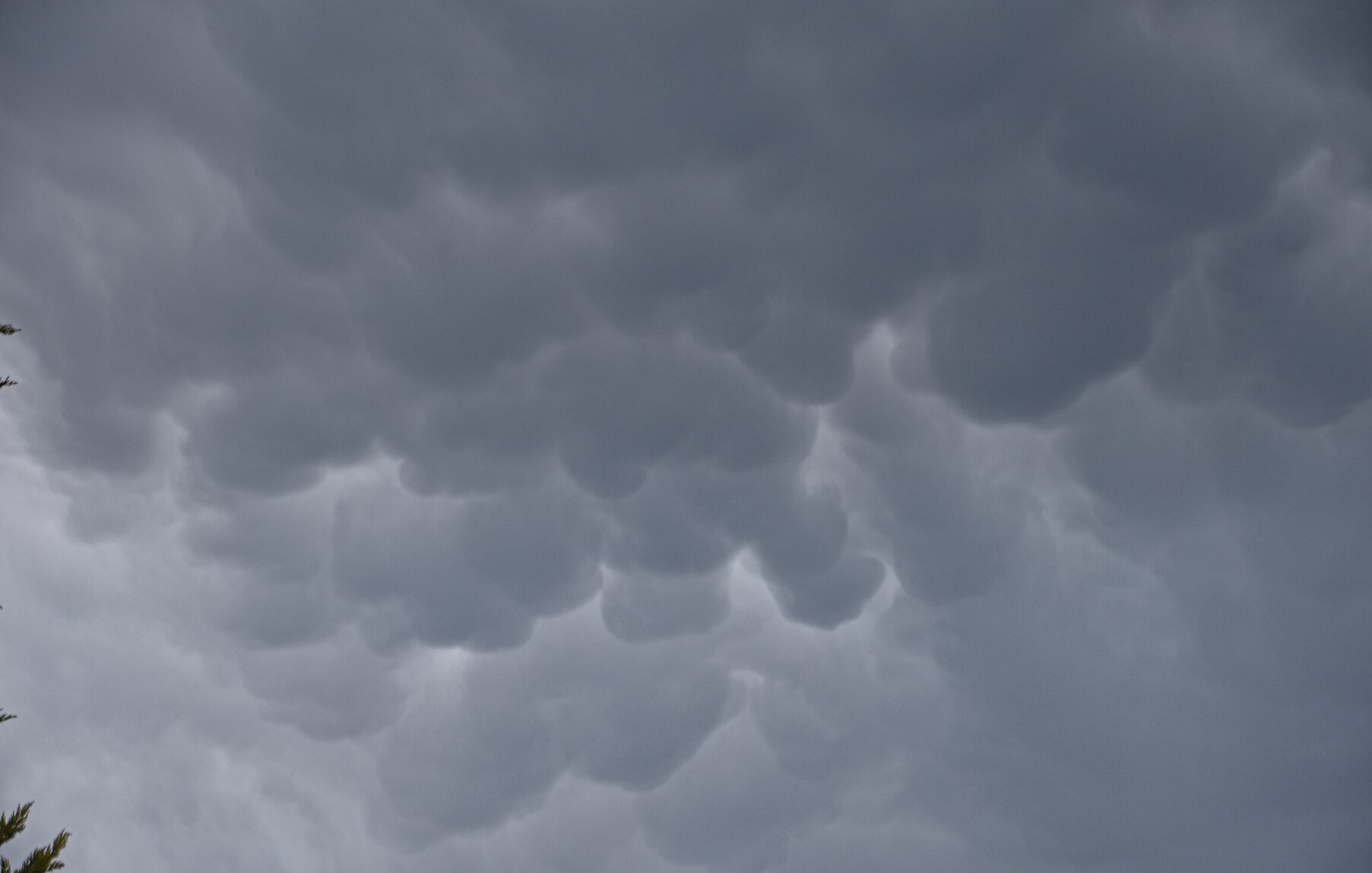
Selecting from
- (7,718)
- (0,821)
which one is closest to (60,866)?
(0,821)

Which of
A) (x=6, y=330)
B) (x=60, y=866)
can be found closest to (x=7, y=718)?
(x=60, y=866)

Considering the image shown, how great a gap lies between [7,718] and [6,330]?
35.5ft

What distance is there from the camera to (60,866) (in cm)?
3491

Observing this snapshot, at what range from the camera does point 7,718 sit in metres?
32.8

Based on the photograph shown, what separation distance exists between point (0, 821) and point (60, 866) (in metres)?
2.84

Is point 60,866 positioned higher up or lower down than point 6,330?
lower down

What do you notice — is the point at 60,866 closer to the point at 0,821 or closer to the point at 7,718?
the point at 0,821

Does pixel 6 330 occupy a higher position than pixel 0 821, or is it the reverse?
pixel 6 330

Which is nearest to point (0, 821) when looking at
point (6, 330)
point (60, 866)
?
point (60, 866)

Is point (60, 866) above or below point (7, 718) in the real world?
below

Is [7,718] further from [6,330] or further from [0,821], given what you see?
[6,330]

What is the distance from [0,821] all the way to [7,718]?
2933 mm

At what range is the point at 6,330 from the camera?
109 ft

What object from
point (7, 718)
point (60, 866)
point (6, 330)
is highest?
point (6, 330)
